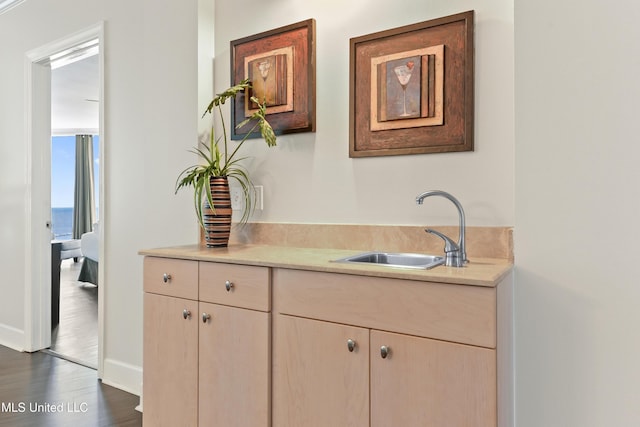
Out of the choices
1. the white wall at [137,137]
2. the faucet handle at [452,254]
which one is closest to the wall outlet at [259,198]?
the white wall at [137,137]

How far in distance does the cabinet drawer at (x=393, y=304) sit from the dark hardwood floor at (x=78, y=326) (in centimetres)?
214

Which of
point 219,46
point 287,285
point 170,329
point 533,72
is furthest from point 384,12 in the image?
point 170,329

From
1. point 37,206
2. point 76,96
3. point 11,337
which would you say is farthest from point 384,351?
point 76,96

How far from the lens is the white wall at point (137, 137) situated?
254 cm

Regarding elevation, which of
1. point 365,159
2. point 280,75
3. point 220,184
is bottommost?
point 220,184

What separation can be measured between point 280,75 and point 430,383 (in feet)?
5.21

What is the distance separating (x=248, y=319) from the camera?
1.73 meters

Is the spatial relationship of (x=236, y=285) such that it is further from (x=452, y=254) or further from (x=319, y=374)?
(x=452, y=254)

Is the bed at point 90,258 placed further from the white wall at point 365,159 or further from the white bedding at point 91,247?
the white wall at point 365,159

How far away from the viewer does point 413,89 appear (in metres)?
1.90

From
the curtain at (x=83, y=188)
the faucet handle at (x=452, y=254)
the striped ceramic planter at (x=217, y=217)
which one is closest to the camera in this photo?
the faucet handle at (x=452, y=254)

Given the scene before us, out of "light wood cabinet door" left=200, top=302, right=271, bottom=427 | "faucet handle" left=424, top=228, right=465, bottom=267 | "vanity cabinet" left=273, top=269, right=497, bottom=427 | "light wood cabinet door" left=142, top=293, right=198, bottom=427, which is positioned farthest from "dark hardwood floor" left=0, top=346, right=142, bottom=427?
"faucet handle" left=424, top=228, right=465, bottom=267

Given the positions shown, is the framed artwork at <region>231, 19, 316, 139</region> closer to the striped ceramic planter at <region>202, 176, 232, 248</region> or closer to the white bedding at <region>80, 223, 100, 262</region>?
the striped ceramic planter at <region>202, 176, 232, 248</region>

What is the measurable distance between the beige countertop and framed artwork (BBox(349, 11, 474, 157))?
1.60ft
